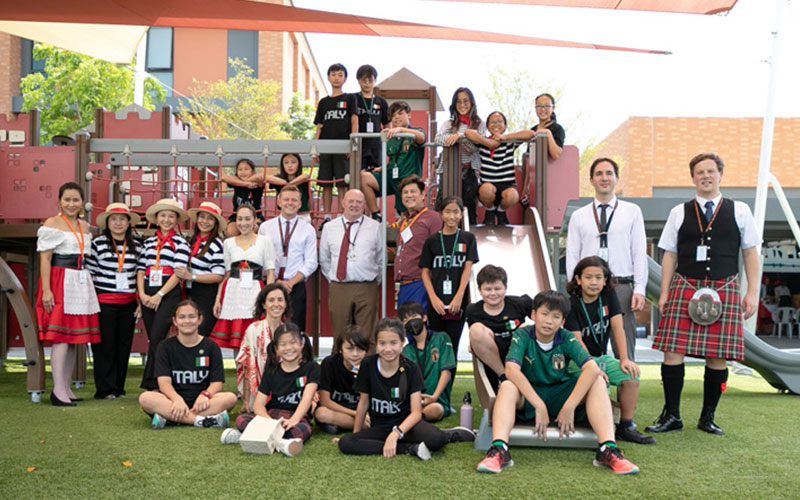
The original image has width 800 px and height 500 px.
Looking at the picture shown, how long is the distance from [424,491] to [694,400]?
4.09 meters

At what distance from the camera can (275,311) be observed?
4867 mm

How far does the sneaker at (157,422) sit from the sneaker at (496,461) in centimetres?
215

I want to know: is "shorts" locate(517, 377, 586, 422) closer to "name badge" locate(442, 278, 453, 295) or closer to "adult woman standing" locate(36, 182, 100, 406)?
"name badge" locate(442, 278, 453, 295)

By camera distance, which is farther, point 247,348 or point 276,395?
point 247,348

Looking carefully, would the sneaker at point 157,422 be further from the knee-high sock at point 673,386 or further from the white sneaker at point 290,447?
the knee-high sock at point 673,386

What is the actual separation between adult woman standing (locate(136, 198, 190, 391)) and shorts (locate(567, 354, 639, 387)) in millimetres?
3139

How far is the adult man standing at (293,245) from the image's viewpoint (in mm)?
5777

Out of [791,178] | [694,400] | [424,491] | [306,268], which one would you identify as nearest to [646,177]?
[791,178]

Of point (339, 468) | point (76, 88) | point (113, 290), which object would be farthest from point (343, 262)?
point (76, 88)

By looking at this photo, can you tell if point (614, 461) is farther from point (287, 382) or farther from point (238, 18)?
point (238, 18)

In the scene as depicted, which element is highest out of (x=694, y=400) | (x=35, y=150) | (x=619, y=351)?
(x=35, y=150)

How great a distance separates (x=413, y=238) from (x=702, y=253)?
6.87 feet

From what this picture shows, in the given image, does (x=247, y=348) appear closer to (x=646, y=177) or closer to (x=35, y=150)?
(x=35, y=150)

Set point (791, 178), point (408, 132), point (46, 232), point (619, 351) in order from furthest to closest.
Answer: point (791, 178)
point (408, 132)
point (46, 232)
point (619, 351)
